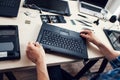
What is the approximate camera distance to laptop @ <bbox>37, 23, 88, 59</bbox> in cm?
105

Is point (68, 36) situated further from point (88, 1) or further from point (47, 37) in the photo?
point (88, 1)

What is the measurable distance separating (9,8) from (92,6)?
2.75 ft

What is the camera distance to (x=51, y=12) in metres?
1.38

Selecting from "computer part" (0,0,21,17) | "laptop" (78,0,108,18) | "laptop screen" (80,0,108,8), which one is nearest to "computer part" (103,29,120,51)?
"laptop" (78,0,108,18)

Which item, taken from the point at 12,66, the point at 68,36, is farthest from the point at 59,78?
the point at 12,66

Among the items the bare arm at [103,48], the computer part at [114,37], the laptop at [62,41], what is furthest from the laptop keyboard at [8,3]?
the computer part at [114,37]

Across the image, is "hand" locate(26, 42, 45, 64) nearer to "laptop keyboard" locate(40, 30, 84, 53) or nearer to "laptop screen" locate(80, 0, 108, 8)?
"laptop keyboard" locate(40, 30, 84, 53)

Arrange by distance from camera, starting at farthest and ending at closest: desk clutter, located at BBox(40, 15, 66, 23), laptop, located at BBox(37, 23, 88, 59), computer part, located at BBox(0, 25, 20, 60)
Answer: desk clutter, located at BBox(40, 15, 66, 23) → laptop, located at BBox(37, 23, 88, 59) → computer part, located at BBox(0, 25, 20, 60)

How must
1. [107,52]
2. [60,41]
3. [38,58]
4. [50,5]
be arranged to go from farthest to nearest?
[50,5]
[107,52]
[60,41]
[38,58]

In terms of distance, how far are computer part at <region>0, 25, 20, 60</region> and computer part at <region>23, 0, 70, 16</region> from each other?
330mm

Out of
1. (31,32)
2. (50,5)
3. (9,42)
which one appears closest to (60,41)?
(31,32)

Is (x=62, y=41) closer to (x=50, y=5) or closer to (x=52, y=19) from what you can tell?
(x=52, y=19)

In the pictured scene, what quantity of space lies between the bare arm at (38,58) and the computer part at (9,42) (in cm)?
6

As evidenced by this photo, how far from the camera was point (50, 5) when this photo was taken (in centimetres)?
142
